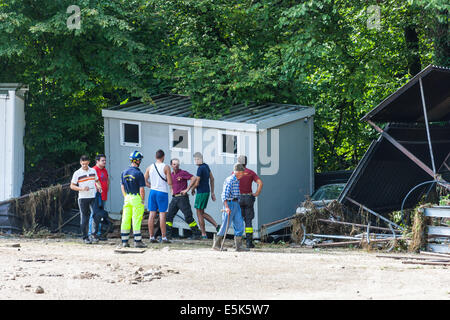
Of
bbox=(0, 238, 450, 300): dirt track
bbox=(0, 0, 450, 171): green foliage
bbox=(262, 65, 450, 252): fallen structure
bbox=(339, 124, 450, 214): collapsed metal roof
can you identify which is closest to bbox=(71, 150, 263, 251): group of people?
bbox=(0, 238, 450, 300): dirt track

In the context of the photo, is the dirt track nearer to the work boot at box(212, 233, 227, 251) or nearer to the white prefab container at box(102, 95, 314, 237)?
the work boot at box(212, 233, 227, 251)

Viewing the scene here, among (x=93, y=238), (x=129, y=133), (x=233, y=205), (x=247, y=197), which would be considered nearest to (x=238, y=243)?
(x=233, y=205)

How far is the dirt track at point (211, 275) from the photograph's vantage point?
10.2 meters

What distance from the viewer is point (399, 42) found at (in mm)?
22500

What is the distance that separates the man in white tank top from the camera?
51.1ft

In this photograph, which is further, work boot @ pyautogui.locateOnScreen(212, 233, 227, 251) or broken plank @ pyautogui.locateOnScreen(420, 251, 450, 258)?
work boot @ pyautogui.locateOnScreen(212, 233, 227, 251)

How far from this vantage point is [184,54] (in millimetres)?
19875

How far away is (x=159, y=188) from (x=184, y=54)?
5.21m

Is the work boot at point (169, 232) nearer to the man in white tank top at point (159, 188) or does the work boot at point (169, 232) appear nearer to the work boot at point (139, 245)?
the man in white tank top at point (159, 188)

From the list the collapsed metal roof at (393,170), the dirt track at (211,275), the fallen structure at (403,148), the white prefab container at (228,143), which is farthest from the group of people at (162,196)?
the fallen structure at (403,148)

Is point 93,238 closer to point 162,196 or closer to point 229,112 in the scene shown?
point 162,196

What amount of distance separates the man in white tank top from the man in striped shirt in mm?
1426

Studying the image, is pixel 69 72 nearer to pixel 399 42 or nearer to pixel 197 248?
pixel 197 248
